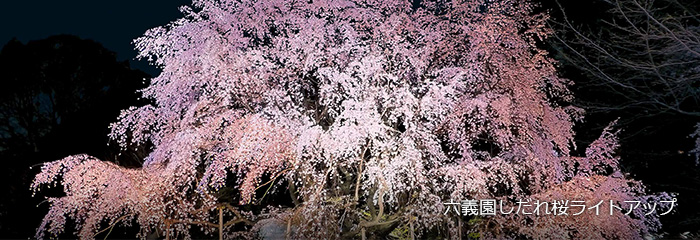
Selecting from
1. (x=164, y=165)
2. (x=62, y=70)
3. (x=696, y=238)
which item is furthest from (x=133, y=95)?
(x=696, y=238)

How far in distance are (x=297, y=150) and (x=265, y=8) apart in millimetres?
2297

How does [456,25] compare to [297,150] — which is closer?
[297,150]

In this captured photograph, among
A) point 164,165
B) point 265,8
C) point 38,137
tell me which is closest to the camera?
point 265,8

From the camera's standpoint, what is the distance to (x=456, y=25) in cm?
800

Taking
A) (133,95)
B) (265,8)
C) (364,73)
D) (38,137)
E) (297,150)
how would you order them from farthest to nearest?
(38,137)
(133,95)
(265,8)
(364,73)
(297,150)

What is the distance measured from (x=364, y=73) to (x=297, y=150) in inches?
55.7

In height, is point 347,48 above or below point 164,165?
above

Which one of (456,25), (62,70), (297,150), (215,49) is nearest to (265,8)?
(215,49)

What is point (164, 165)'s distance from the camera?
27.1 ft

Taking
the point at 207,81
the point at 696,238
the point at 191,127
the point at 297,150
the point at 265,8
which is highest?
the point at 265,8

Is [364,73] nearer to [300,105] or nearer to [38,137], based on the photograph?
[300,105]

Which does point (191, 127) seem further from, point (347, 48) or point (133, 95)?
point (133, 95)

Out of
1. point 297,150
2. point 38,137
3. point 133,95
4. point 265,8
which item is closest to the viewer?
point 297,150

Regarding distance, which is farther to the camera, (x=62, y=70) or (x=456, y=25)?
(x=62, y=70)
